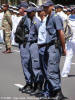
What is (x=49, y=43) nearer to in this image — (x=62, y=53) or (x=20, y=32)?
(x=62, y=53)

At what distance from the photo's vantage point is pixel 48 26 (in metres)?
8.07

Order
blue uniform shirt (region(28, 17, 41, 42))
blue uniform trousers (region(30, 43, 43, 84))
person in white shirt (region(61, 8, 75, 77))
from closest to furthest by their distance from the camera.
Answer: blue uniform trousers (region(30, 43, 43, 84)) → blue uniform shirt (region(28, 17, 41, 42)) → person in white shirt (region(61, 8, 75, 77))

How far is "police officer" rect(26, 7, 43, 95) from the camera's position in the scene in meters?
8.77

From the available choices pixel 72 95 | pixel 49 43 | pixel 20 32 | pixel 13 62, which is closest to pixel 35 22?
pixel 20 32

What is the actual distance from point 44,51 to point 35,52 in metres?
0.66

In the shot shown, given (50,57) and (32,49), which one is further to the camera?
(32,49)

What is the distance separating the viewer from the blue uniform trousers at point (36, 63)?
875 cm

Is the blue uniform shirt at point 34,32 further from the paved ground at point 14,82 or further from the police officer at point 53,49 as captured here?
the paved ground at point 14,82

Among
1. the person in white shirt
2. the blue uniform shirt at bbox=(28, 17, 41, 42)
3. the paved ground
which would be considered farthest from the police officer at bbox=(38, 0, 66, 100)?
the person in white shirt

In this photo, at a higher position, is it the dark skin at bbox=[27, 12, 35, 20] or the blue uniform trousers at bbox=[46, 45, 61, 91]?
the dark skin at bbox=[27, 12, 35, 20]

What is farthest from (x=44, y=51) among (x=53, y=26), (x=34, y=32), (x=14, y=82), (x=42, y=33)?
(x=14, y=82)

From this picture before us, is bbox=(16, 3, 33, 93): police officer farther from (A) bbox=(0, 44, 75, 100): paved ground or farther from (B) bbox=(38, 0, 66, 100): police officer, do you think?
(B) bbox=(38, 0, 66, 100): police officer

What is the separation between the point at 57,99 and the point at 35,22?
1.77 metres

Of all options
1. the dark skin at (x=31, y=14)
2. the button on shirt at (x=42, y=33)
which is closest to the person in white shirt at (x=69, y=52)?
the dark skin at (x=31, y=14)
